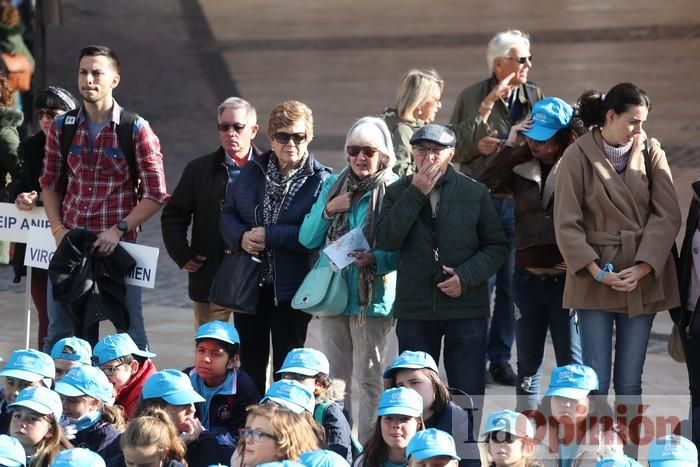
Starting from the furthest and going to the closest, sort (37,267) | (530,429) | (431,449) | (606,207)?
(37,267) < (606,207) < (530,429) < (431,449)

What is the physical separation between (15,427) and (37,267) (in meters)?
2.61

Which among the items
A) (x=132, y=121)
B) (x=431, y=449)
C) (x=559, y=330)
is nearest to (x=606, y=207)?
(x=559, y=330)

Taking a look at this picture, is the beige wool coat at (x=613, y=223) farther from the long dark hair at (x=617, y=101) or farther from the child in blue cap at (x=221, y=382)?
the child in blue cap at (x=221, y=382)

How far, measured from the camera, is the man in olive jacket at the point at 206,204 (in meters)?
8.52

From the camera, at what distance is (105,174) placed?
834 cm

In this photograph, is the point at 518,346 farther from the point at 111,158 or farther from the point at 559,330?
the point at 111,158

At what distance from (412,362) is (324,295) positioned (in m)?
0.98

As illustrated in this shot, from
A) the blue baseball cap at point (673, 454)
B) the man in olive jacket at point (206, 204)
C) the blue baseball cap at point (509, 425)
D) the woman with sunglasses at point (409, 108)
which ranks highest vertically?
the woman with sunglasses at point (409, 108)

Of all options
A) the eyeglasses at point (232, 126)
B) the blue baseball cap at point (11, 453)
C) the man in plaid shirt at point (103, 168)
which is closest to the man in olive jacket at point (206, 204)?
the eyeglasses at point (232, 126)

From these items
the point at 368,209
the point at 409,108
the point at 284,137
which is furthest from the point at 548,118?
the point at 284,137

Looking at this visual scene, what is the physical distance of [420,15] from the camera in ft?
73.9

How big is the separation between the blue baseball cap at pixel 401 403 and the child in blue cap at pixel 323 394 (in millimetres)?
425

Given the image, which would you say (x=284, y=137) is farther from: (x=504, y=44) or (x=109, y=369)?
(x=504, y=44)

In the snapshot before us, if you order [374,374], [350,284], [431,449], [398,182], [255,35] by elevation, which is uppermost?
[255,35]
